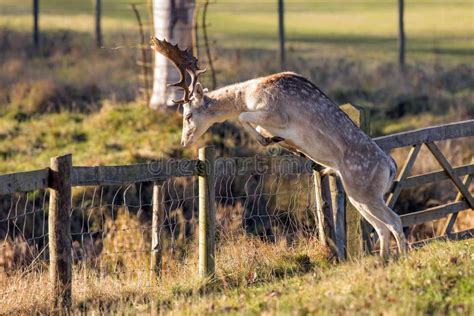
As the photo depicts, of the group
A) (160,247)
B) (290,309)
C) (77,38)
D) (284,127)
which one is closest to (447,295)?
(290,309)

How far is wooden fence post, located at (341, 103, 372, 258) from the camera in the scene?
1159cm

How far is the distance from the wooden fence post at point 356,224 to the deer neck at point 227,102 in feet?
4.29

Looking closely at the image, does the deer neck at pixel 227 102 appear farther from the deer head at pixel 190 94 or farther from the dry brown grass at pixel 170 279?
the dry brown grass at pixel 170 279

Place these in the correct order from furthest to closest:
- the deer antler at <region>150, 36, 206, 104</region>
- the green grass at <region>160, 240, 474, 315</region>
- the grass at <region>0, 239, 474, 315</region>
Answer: the deer antler at <region>150, 36, 206, 104</region> < the grass at <region>0, 239, 474, 315</region> < the green grass at <region>160, 240, 474, 315</region>

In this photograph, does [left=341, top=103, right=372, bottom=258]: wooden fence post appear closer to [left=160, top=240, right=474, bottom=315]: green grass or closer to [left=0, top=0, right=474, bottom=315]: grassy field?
[left=0, top=0, right=474, bottom=315]: grassy field

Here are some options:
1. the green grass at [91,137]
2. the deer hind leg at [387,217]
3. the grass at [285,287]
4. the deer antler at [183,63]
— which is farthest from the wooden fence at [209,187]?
the green grass at [91,137]

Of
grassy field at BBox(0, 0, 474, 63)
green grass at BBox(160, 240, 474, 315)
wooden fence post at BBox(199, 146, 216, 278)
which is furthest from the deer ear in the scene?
grassy field at BBox(0, 0, 474, 63)

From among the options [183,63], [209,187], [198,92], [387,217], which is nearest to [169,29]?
[183,63]

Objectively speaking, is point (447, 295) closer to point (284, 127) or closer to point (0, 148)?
point (284, 127)

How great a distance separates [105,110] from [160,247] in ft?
34.7

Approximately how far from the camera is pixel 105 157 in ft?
61.5

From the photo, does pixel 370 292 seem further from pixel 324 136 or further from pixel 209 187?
pixel 209 187

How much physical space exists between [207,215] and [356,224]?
1928 mm

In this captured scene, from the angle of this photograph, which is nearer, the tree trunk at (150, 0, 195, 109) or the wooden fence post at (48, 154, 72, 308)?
the wooden fence post at (48, 154, 72, 308)
